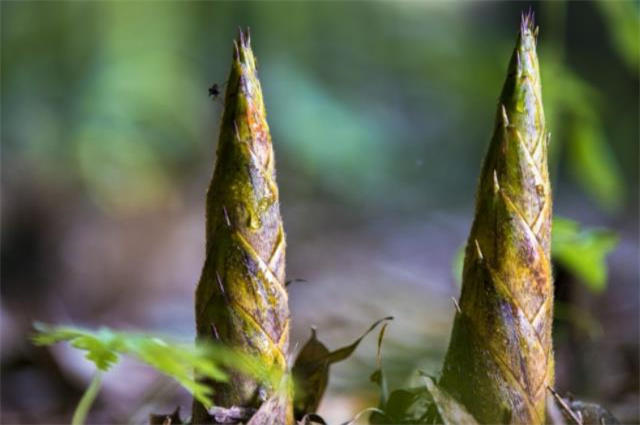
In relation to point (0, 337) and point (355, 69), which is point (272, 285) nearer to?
point (0, 337)

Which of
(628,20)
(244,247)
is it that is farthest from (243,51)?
(628,20)

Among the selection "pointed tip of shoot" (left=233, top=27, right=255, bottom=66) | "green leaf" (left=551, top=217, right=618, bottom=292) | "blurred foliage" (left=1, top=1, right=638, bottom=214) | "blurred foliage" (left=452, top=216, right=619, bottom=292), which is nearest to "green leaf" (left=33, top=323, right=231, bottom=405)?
"pointed tip of shoot" (left=233, top=27, right=255, bottom=66)

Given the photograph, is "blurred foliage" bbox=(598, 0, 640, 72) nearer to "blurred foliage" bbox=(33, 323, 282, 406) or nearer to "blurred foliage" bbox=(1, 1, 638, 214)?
"blurred foliage" bbox=(1, 1, 638, 214)

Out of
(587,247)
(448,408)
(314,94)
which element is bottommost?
(448,408)

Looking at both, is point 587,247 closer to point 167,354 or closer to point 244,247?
point 244,247

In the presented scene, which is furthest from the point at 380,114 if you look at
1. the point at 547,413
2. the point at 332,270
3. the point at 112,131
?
the point at 547,413
